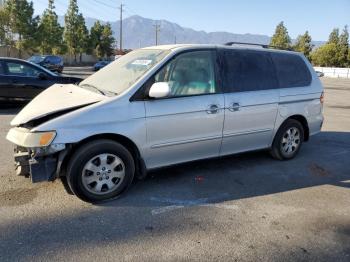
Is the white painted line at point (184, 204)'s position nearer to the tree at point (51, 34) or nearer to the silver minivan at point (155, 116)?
the silver minivan at point (155, 116)

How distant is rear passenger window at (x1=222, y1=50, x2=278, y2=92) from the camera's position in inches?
209

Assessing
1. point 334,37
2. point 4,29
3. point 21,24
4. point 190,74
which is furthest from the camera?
point 334,37

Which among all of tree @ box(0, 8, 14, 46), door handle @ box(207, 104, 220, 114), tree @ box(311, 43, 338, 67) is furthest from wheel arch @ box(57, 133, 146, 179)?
tree @ box(311, 43, 338, 67)

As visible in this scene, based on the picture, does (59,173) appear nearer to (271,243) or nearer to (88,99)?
(88,99)

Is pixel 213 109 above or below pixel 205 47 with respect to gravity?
below

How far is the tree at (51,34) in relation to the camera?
48.5 m

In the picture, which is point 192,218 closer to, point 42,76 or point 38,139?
point 38,139

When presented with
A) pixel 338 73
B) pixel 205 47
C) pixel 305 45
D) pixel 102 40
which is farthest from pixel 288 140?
pixel 305 45

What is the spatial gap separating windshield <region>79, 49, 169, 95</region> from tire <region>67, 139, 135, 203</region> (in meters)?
0.72

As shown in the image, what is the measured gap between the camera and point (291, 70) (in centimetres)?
618

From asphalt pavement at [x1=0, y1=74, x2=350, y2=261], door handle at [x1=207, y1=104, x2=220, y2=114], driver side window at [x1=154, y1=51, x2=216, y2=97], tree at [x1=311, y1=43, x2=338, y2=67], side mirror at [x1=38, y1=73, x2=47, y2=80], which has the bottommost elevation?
asphalt pavement at [x1=0, y1=74, x2=350, y2=261]

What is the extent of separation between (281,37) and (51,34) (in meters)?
44.9

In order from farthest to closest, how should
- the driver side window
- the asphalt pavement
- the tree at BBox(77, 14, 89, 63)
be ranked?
the tree at BBox(77, 14, 89, 63) → the driver side window → the asphalt pavement

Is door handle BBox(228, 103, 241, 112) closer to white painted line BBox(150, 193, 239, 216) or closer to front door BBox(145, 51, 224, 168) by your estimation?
front door BBox(145, 51, 224, 168)
